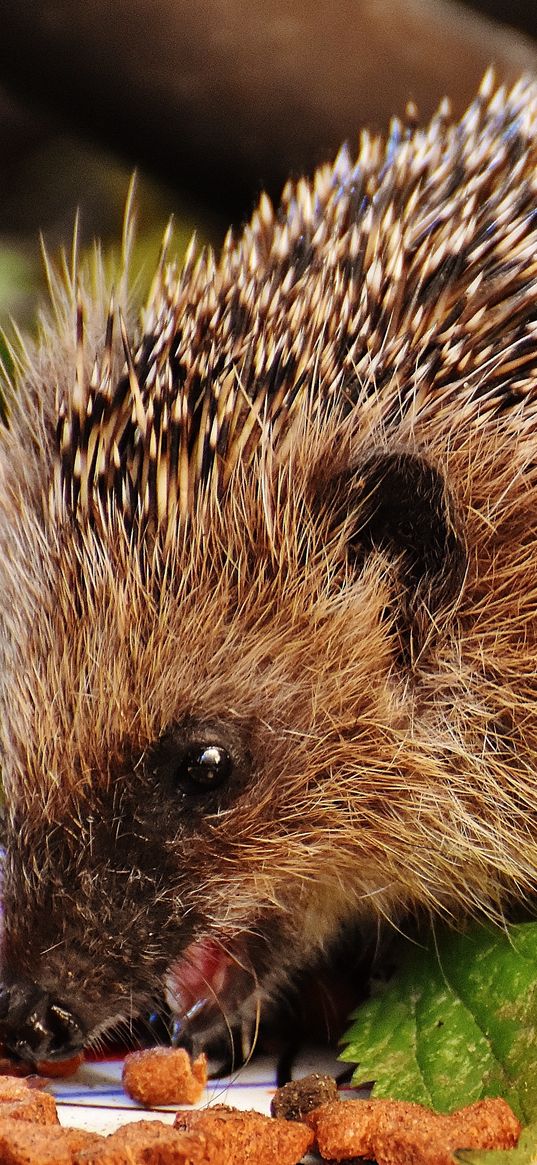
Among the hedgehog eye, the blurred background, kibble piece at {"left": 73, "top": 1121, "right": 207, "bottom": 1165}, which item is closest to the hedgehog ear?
the hedgehog eye

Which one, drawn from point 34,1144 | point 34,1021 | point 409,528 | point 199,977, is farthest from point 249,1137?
point 409,528

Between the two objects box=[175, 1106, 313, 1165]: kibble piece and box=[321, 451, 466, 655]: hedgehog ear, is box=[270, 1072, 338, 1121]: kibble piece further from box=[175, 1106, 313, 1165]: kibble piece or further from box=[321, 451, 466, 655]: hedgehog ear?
box=[321, 451, 466, 655]: hedgehog ear

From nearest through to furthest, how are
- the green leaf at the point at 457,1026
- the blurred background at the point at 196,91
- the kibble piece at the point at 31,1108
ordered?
the kibble piece at the point at 31,1108, the green leaf at the point at 457,1026, the blurred background at the point at 196,91

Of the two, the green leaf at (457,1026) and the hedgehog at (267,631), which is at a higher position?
the hedgehog at (267,631)

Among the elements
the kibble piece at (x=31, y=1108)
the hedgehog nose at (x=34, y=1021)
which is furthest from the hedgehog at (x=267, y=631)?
the kibble piece at (x=31, y=1108)

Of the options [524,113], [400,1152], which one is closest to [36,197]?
[524,113]

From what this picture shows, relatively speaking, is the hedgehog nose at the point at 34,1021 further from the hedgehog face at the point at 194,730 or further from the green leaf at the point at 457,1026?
the green leaf at the point at 457,1026

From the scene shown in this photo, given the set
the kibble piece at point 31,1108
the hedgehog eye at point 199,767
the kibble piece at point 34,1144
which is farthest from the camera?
the hedgehog eye at point 199,767
